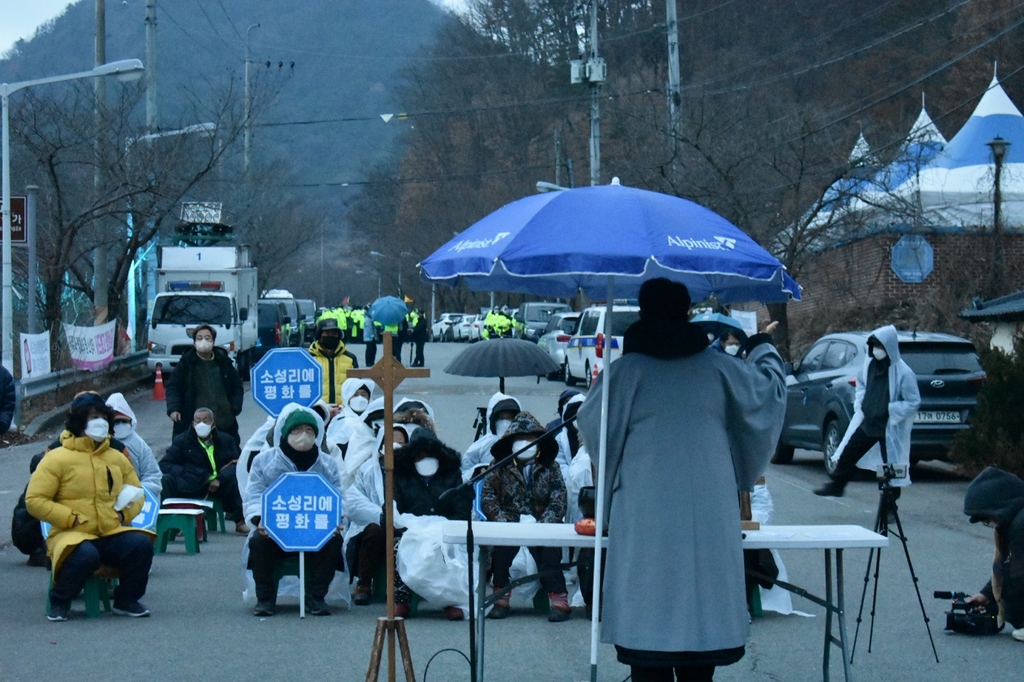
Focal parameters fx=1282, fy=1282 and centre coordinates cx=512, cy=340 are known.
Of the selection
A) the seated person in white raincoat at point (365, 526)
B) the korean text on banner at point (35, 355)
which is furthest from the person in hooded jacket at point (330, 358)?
the korean text on banner at point (35, 355)

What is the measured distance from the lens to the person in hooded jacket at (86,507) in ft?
26.6

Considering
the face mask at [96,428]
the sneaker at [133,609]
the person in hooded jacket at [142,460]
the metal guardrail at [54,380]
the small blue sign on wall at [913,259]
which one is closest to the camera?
the face mask at [96,428]

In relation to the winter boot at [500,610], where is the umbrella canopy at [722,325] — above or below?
above

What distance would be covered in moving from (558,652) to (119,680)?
2.50m

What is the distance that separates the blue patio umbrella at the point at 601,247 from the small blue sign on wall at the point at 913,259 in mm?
24632

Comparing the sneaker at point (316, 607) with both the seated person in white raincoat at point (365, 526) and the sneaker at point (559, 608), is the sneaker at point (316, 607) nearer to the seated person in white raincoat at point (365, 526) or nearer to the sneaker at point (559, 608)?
the seated person in white raincoat at point (365, 526)

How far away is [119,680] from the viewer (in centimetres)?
687

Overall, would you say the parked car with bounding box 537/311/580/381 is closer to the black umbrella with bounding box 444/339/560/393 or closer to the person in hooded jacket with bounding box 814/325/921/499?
the black umbrella with bounding box 444/339/560/393

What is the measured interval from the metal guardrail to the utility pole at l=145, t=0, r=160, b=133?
217 inches

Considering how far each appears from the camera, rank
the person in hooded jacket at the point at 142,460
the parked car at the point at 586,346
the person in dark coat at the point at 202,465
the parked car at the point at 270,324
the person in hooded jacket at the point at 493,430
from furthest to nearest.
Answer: the parked car at the point at 270,324, the parked car at the point at 586,346, the person in dark coat at the point at 202,465, the person in hooded jacket at the point at 493,430, the person in hooded jacket at the point at 142,460

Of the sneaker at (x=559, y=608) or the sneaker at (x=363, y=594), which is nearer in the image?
the sneaker at (x=559, y=608)

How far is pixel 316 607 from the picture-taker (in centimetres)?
865

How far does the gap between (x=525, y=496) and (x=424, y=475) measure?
747 millimetres

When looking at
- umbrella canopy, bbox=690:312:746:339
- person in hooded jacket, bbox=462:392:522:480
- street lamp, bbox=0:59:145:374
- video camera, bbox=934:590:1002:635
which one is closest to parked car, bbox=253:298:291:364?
street lamp, bbox=0:59:145:374
